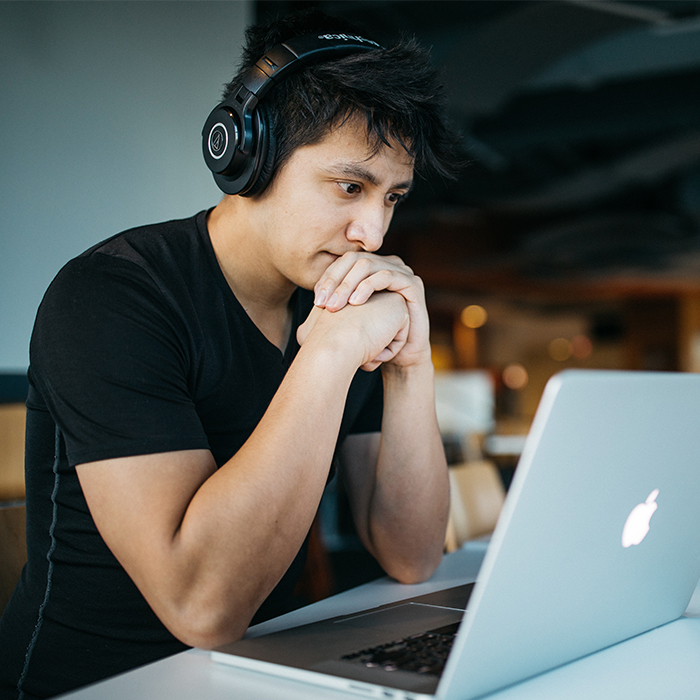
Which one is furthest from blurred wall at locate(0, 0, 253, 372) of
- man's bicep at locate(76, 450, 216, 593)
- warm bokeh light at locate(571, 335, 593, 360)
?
warm bokeh light at locate(571, 335, 593, 360)

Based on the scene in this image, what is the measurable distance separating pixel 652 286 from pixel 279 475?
11.3 m

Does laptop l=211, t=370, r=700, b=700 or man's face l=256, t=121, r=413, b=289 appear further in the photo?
man's face l=256, t=121, r=413, b=289

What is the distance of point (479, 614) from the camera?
1.86 ft

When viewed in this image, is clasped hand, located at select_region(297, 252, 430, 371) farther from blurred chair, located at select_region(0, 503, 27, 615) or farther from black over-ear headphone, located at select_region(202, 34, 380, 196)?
blurred chair, located at select_region(0, 503, 27, 615)

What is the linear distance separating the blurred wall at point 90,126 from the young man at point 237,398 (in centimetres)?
101

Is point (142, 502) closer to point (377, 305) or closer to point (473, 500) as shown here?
point (377, 305)

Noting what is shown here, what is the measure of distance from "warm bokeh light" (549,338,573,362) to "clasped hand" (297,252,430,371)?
13277 millimetres

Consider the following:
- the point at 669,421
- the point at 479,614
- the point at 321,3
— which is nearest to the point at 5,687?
the point at 479,614

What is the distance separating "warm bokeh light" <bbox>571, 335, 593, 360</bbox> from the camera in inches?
535

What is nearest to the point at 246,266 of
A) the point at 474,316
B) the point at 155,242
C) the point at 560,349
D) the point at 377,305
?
the point at 155,242

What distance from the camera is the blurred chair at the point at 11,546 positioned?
43.3 inches

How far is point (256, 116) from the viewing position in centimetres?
108

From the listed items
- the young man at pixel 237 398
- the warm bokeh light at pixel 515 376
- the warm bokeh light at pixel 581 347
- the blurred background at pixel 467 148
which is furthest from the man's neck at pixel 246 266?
the warm bokeh light at pixel 581 347

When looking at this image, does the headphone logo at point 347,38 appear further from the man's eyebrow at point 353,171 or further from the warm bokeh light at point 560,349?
the warm bokeh light at point 560,349
